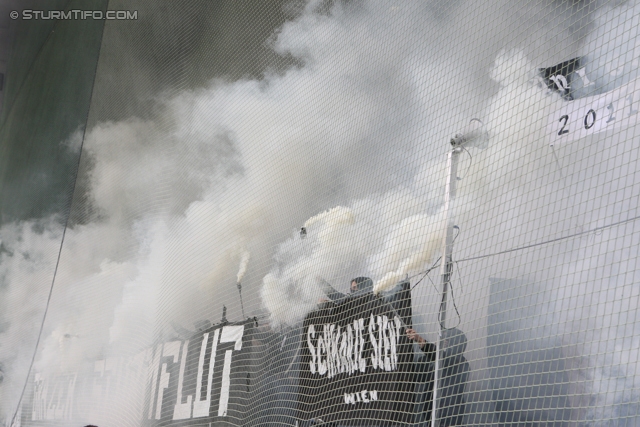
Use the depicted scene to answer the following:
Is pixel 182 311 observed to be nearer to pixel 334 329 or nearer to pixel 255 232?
pixel 255 232

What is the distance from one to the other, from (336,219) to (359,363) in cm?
49

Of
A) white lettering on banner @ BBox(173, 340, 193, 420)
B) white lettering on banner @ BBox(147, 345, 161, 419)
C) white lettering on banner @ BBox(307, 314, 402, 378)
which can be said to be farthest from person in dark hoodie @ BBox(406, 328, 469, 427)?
white lettering on banner @ BBox(147, 345, 161, 419)

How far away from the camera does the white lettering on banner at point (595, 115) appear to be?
4.57 ft

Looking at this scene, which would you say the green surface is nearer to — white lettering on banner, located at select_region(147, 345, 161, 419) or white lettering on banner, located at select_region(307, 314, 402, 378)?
white lettering on banner, located at select_region(147, 345, 161, 419)

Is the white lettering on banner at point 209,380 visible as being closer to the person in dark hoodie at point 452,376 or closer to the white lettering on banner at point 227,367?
the white lettering on banner at point 227,367

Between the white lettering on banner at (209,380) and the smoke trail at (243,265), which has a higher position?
the smoke trail at (243,265)

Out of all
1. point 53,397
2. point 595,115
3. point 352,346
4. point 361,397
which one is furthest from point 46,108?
point 595,115

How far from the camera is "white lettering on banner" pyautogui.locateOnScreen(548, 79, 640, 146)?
4.57ft

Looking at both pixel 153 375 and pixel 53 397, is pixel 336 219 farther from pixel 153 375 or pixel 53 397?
pixel 53 397

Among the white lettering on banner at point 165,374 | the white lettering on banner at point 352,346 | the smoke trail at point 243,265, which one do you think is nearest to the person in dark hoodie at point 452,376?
the white lettering on banner at point 352,346

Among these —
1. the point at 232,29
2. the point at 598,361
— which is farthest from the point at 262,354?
the point at 232,29

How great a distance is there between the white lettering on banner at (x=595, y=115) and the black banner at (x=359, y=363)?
1.76 ft

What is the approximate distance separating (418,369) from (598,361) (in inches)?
17.5

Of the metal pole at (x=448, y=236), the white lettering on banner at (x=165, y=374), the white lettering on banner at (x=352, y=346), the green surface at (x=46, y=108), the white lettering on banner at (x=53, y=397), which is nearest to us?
the metal pole at (x=448, y=236)
